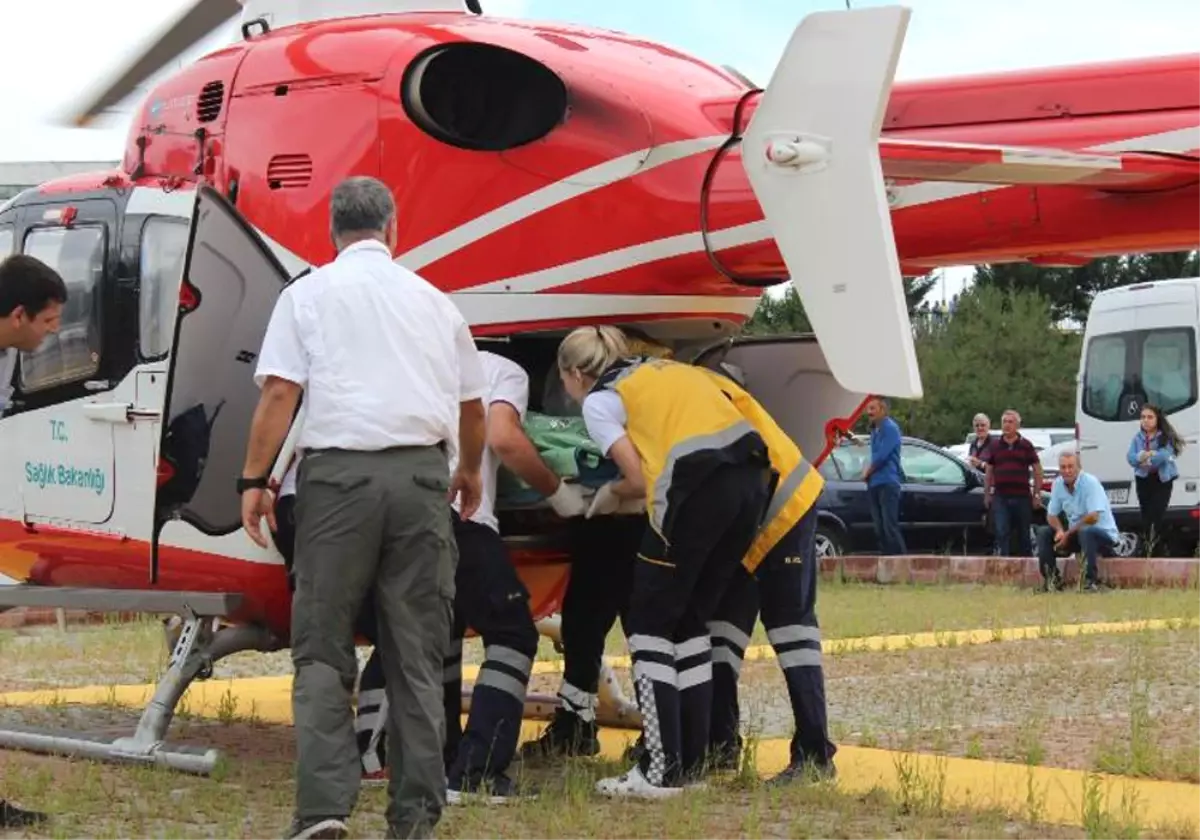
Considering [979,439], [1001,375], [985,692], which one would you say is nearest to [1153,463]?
[979,439]

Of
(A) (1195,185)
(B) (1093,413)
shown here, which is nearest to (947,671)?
(A) (1195,185)

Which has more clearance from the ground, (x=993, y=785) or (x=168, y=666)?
(x=168, y=666)

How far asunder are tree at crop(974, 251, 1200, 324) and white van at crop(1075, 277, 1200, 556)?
88.0 feet

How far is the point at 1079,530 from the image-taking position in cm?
1723

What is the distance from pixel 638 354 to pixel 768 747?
2.05 m

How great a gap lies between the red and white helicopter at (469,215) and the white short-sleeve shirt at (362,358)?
4.58ft

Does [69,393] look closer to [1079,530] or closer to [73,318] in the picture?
[73,318]

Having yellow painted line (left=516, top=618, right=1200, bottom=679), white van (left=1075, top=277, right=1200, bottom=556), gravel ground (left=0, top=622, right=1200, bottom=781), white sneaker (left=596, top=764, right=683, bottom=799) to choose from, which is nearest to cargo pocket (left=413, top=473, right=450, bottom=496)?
white sneaker (left=596, top=764, right=683, bottom=799)

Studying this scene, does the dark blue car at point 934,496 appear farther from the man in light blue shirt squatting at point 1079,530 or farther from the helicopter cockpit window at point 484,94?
the helicopter cockpit window at point 484,94

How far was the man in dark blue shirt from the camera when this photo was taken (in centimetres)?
1977

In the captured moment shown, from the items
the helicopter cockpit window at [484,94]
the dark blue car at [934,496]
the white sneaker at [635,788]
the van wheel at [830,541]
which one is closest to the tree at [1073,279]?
the dark blue car at [934,496]

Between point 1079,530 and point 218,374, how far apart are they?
1127cm

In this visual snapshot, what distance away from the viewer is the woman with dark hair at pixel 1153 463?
19453 millimetres

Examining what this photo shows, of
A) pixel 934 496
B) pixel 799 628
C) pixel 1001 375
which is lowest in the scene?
pixel 799 628
